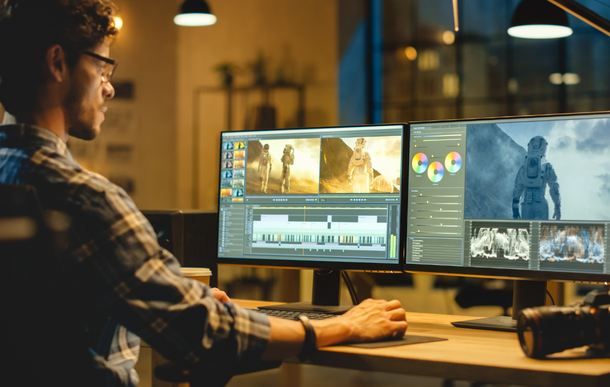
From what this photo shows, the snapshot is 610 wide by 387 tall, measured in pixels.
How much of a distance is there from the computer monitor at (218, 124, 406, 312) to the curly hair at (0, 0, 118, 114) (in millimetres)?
748

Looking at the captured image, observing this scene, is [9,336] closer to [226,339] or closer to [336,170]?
[226,339]

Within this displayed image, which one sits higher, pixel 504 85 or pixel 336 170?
pixel 504 85

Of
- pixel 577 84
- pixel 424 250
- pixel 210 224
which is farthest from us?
pixel 577 84

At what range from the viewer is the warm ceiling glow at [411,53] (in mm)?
6531

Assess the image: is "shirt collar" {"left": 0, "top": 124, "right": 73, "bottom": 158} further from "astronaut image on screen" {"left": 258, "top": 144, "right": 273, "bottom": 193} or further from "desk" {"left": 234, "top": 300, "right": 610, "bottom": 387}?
"astronaut image on screen" {"left": 258, "top": 144, "right": 273, "bottom": 193}

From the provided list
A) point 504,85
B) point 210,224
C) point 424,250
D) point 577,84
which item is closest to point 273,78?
point 504,85

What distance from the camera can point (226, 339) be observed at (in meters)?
1.00

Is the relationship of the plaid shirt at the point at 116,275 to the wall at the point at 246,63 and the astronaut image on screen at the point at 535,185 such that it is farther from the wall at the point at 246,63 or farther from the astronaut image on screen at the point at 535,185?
the wall at the point at 246,63

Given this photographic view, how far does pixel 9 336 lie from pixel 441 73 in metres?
6.05

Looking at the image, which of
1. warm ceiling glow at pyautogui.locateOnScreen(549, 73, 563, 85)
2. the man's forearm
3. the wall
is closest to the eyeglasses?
the man's forearm

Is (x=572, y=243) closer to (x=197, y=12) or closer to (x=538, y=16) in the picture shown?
(x=538, y=16)

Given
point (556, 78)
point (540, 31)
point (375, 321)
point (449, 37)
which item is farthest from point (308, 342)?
point (449, 37)

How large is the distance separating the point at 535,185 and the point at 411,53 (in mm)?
5378

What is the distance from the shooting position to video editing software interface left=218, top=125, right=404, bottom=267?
62.7 inches
